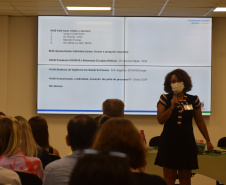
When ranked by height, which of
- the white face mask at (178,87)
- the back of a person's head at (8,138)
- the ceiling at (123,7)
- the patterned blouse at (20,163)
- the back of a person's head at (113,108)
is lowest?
the patterned blouse at (20,163)

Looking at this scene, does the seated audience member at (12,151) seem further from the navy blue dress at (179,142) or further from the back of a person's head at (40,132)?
the navy blue dress at (179,142)

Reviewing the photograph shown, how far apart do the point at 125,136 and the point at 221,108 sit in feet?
17.7

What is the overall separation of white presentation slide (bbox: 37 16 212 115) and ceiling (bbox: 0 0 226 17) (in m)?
0.19

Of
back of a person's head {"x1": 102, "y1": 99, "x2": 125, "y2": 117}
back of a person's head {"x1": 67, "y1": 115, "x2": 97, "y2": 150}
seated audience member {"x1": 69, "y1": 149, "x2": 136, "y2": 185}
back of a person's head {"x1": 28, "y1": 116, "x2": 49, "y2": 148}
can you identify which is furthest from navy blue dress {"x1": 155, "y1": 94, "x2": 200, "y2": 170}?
seated audience member {"x1": 69, "y1": 149, "x2": 136, "y2": 185}

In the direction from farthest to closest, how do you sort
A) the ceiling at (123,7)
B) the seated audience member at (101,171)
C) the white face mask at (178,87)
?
the ceiling at (123,7) < the white face mask at (178,87) < the seated audience member at (101,171)

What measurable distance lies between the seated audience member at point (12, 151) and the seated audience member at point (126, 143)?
103 cm

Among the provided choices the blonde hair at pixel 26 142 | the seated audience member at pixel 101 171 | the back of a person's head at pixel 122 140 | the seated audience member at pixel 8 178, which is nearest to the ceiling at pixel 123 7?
the blonde hair at pixel 26 142

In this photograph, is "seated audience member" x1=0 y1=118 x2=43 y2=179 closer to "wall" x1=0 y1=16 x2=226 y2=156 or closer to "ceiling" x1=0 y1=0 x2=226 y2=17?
"ceiling" x1=0 y1=0 x2=226 y2=17

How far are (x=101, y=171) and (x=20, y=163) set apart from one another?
183 cm

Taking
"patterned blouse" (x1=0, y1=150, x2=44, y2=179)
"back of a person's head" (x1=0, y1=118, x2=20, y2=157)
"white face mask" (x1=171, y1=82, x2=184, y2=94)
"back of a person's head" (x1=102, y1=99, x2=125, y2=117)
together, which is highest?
"white face mask" (x1=171, y1=82, x2=184, y2=94)

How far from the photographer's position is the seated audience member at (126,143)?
5.51 ft

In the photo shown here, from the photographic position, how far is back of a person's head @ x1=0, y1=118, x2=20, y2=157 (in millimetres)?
2533

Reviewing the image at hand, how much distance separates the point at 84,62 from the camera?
21.7 ft

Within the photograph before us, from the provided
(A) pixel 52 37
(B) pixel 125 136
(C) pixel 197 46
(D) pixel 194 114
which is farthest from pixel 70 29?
(B) pixel 125 136
